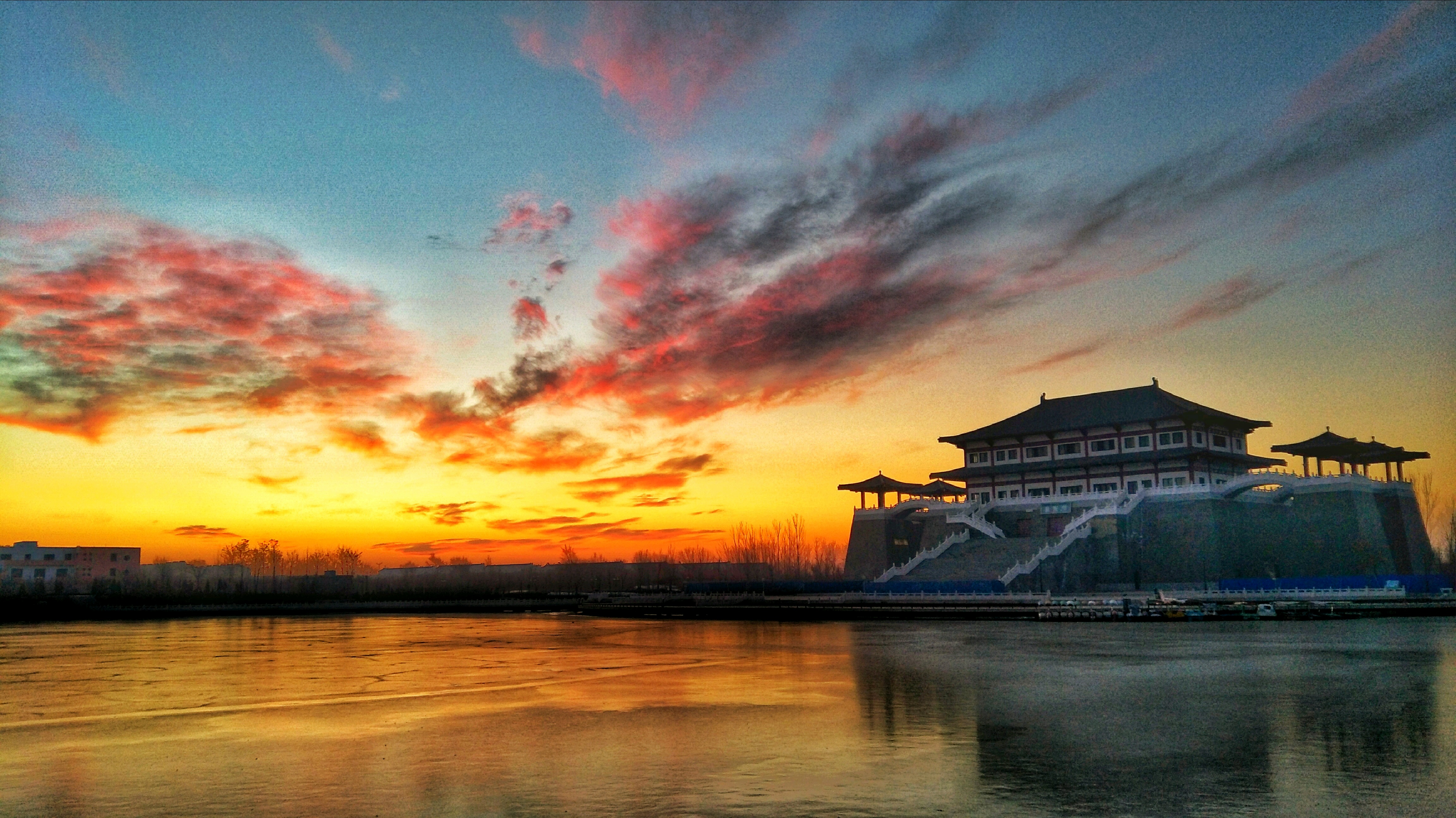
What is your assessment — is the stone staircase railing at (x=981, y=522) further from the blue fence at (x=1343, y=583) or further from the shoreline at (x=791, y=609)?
the blue fence at (x=1343, y=583)

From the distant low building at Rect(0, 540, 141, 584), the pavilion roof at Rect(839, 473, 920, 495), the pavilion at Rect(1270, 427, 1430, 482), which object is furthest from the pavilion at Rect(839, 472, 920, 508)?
the distant low building at Rect(0, 540, 141, 584)

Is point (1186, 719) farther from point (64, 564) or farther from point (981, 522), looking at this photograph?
point (64, 564)

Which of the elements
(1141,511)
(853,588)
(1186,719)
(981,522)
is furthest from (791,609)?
(1186,719)

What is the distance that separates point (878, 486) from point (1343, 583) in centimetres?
3639

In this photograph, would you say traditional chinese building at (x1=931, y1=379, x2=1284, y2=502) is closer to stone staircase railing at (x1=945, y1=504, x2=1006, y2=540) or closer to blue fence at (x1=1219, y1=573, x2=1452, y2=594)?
stone staircase railing at (x1=945, y1=504, x2=1006, y2=540)

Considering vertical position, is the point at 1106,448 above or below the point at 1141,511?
above

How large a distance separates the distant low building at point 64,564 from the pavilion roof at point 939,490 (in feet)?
381

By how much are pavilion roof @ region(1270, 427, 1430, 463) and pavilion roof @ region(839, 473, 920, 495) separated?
93.1 ft

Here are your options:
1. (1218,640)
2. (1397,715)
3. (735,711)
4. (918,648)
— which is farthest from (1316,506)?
(735,711)

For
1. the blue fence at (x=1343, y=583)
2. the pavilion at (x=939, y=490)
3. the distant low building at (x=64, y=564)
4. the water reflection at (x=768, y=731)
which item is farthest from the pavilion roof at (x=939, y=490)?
the distant low building at (x=64, y=564)

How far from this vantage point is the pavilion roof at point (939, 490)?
92.6 metres

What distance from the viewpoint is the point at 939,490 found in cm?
9456

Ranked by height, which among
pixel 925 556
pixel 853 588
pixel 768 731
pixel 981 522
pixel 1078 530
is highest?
pixel 981 522

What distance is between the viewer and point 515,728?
19141 mm
